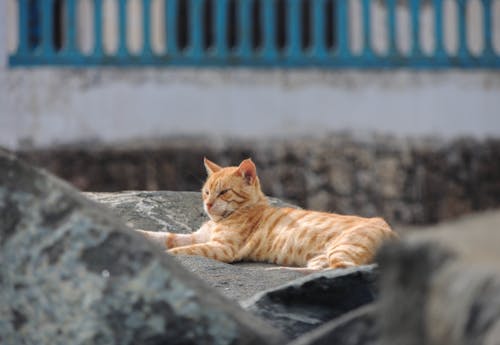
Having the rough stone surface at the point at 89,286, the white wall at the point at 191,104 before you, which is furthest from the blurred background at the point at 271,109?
the rough stone surface at the point at 89,286

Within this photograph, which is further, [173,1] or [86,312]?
[173,1]

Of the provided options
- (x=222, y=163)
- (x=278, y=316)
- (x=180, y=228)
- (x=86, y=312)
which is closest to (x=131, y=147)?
(x=222, y=163)

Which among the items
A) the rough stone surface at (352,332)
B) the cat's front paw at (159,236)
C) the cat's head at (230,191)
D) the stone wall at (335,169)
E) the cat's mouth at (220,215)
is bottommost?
the stone wall at (335,169)

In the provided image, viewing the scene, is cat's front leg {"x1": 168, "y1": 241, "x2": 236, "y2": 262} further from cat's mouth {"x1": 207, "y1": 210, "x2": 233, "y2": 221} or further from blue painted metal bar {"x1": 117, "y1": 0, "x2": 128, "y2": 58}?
blue painted metal bar {"x1": 117, "y1": 0, "x2": 128, "y2": 58}

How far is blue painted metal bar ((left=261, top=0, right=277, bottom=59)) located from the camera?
30.3ft

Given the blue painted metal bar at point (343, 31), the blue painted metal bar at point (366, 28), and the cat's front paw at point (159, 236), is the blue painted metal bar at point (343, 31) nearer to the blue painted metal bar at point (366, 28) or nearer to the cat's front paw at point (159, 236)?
the blue painted metal bar at point (366, 28)

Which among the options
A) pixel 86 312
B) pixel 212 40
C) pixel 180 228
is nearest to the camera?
pixel 86 312

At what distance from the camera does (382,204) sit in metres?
9.35

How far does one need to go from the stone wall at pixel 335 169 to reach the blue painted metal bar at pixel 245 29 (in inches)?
26.5

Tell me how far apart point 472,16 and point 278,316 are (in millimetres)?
7182

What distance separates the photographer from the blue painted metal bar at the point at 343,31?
366 inches

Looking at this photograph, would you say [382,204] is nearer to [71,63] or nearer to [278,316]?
[71,63]

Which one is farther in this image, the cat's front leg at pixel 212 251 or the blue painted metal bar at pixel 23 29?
the blue painted metal bar at pixel 23 29

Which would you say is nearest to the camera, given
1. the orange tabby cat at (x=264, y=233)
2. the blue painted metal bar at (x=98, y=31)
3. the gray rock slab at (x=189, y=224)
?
the gray rock slab at (x=189, y=224)
